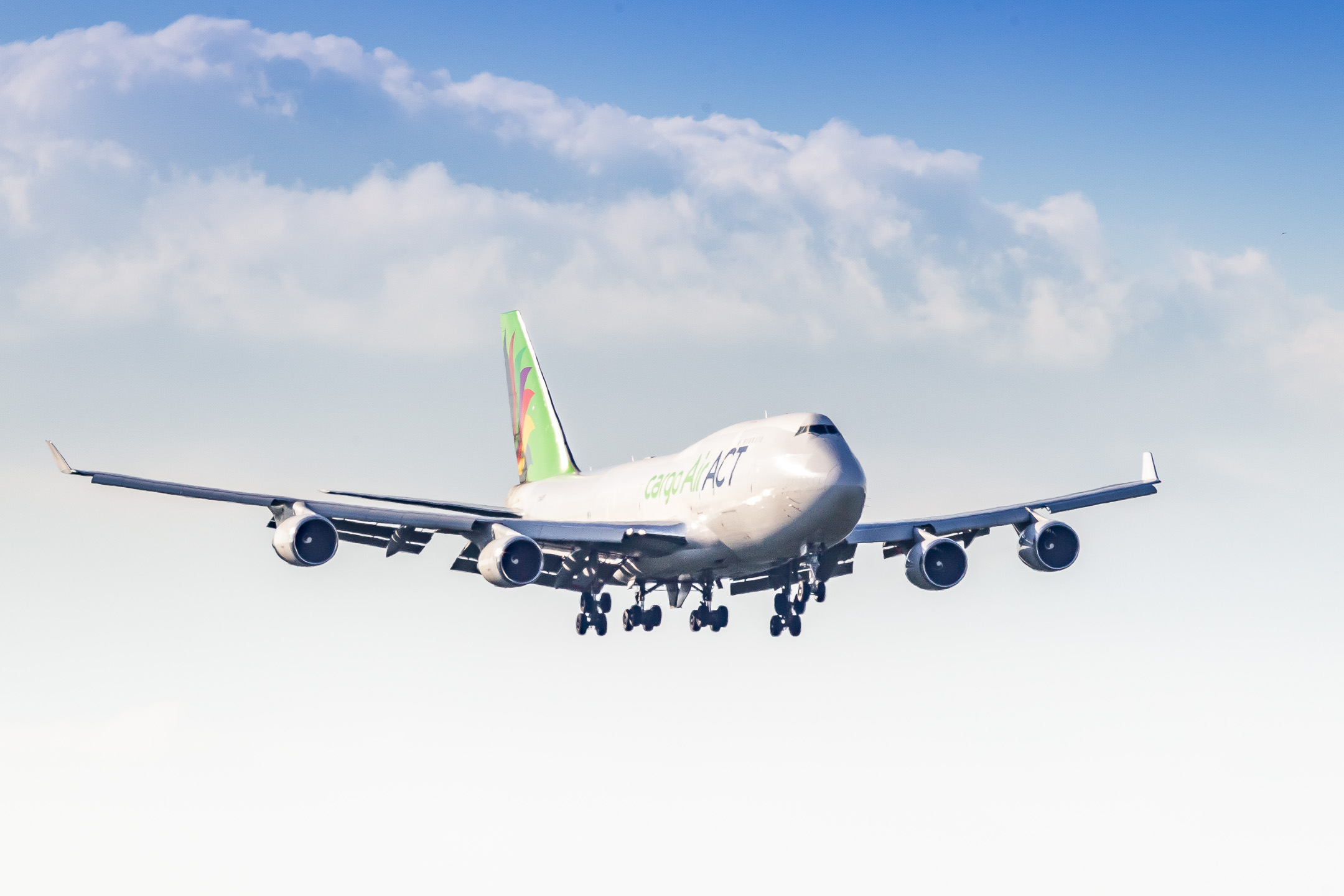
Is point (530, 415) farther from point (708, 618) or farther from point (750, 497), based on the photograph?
point (750, 497)

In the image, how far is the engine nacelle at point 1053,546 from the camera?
51.6 meters

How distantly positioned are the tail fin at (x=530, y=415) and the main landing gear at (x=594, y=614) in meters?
13.0

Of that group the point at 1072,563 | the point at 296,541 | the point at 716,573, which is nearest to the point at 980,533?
the point at 1072,563

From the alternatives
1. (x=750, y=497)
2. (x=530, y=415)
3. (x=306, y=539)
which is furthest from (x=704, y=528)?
(x=530, y=415)

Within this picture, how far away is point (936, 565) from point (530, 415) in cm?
2802

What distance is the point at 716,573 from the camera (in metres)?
50.0

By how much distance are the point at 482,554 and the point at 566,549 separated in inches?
198

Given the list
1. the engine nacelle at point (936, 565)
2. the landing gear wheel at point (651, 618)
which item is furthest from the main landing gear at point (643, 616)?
the engine nacelle at point (936, 565)

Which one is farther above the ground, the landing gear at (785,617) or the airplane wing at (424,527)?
the airplane wing at (424,527)

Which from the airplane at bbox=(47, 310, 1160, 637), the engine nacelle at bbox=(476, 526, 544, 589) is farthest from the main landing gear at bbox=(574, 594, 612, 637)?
the engine nacelle at bbox=(476, 526, 544, 589)

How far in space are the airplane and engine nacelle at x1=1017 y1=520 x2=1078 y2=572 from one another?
0.15 feet

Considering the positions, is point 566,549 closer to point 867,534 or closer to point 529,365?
point 867,534

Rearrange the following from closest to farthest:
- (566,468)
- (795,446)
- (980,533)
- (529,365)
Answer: (795,446) → (980,533) → (566,468) → (529,365)

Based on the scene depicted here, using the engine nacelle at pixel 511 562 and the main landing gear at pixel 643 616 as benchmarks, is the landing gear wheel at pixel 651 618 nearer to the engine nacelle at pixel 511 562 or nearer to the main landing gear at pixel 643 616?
the main landing gear at pixel 643 616
